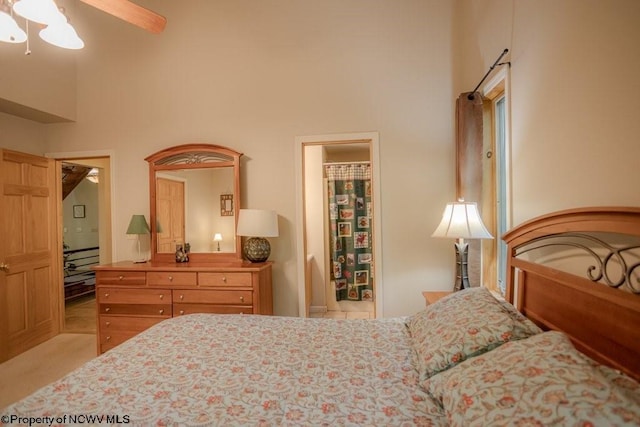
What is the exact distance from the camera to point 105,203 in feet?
14.6

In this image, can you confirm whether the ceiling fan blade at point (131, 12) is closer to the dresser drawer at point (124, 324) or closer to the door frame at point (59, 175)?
the door frame at point (59, 175)

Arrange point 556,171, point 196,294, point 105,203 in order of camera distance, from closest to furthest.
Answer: point 556,171 → point 196,294 → point 105,203

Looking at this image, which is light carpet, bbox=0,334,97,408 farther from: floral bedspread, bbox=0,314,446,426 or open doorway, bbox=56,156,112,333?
floral bedspread, bbox=0,314,446,426

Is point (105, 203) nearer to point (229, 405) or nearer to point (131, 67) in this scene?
point (131, 67)

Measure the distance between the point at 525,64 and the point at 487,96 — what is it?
0.62 metres

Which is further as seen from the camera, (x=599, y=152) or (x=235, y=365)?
(x=235, y=365)

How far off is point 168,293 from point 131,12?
6.76ft

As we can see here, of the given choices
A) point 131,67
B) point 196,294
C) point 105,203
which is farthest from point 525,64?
point 105,203

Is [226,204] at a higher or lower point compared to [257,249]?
higher

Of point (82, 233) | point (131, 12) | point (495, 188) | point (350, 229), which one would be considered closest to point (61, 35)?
point (131, 12)

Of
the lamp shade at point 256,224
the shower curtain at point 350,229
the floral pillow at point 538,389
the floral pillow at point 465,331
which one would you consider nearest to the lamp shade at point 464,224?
the floral pillow at point 465,331

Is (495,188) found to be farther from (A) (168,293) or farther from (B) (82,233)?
(B) (82,233)

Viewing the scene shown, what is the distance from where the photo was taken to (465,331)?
1.09 m

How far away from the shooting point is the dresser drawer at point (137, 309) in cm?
258
